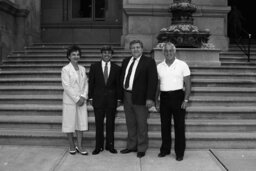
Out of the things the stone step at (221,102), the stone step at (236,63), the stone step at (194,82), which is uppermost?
the stone step at (236,63)

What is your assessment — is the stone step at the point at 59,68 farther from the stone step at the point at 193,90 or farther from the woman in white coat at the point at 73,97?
the woman in white coat at the point at 73,97

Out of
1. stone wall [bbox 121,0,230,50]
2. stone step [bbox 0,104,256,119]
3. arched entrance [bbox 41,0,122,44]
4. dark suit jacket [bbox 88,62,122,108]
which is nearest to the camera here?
dark suit jacket [bbox 88,62,122,108]

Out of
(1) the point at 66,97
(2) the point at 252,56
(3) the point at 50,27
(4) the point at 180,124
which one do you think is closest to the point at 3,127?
(1) the point at 66,97

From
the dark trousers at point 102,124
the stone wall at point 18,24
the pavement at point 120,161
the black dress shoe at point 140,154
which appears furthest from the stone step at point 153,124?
the stone wall at point 18,24

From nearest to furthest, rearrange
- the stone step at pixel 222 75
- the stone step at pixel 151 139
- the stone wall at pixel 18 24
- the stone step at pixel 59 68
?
1. the stone step at pixel 151 139
2. the stone step at pixel 222 75
3. the stone step at pixel 59 68
4. the stone wall at pixel 18 24

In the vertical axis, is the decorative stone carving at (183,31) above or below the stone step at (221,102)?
above

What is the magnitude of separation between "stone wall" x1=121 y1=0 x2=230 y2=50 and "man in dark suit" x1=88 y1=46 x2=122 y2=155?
5.83m

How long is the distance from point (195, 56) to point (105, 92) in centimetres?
443

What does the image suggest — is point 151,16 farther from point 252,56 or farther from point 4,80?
point 4,80

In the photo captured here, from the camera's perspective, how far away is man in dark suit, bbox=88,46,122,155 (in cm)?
626

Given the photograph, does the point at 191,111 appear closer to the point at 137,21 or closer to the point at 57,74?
the point at 57,74

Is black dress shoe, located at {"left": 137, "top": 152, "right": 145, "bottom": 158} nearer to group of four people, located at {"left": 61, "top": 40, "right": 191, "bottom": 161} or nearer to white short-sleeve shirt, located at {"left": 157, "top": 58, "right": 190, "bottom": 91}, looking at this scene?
group of four people, located at {"left": 61, "top": 40, "right": 191, "bottom": 161}

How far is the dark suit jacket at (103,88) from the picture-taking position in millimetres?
6258

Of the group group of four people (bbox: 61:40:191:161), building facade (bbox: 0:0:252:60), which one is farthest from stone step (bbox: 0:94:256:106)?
building facade (bbox: 0:0:252:60)
